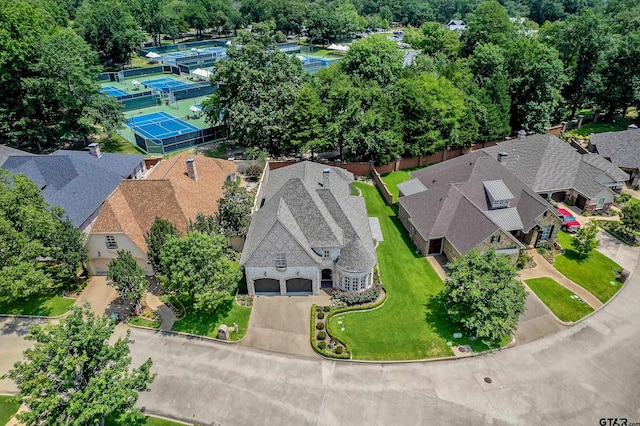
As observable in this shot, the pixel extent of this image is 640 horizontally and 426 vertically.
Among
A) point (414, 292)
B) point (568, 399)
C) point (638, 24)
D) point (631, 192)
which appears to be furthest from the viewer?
point (638, 24)

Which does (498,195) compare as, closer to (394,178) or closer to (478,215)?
(478,215)

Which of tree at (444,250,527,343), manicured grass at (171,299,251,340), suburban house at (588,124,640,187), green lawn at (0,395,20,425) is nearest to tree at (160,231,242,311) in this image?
→ manicured grass at (171,299,251,340)

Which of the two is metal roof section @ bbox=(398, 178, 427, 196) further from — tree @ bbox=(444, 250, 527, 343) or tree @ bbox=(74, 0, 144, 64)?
tree @ bbox=(74, 0, 144, 64)

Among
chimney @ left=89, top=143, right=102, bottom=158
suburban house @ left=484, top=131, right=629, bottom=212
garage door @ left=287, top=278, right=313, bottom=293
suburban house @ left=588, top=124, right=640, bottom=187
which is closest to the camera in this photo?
garage door @ left=287, top=278, right=313, bottom=293

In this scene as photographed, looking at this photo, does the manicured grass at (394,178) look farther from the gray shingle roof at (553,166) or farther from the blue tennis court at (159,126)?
the blue tennis court at (159,126)

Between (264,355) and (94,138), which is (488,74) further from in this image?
(94,138)

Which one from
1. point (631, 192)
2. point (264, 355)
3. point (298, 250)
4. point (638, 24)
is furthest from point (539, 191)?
point (638, 24)

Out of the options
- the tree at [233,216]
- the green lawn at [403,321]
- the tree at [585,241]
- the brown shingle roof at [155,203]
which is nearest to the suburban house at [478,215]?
the tree at [585,241]
